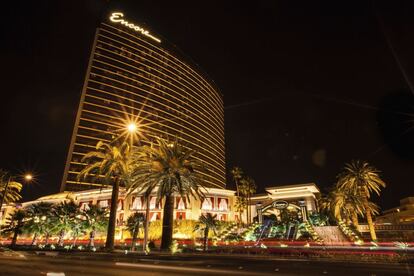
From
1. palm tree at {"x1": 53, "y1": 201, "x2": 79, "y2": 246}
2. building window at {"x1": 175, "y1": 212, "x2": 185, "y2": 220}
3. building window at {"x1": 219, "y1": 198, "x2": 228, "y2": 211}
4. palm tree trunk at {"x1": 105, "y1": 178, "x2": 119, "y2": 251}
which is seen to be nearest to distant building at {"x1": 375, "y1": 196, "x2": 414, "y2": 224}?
building window at {"x1": 219, "y1": 198, "x2": 228, "y2": 211}

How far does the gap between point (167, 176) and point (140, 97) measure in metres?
93.1

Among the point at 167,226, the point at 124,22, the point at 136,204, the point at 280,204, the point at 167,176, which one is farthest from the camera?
the point at 124,22

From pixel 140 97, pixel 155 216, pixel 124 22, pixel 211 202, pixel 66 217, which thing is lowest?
pixel 66 217

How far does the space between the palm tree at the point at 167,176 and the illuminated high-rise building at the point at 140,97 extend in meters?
57.2

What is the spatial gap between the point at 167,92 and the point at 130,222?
304ft

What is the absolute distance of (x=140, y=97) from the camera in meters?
117

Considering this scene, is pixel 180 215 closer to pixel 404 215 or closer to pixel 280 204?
pixel 280 204

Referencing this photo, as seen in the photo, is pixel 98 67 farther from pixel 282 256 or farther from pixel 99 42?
pixel 282 256

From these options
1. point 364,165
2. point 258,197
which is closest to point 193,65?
point 258,197

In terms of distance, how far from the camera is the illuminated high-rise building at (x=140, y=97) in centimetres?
10128

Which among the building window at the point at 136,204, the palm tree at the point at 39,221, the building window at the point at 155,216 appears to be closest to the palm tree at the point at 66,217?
the palm tree at the point at 39,221

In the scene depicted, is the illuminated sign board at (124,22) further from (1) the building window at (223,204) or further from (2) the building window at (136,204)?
(1) the building window at (223,204)

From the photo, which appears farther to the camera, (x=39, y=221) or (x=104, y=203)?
(x=104, y=203)

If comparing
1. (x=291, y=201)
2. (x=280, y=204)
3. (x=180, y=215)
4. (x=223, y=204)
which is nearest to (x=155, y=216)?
Result: (x=180, y=215)
